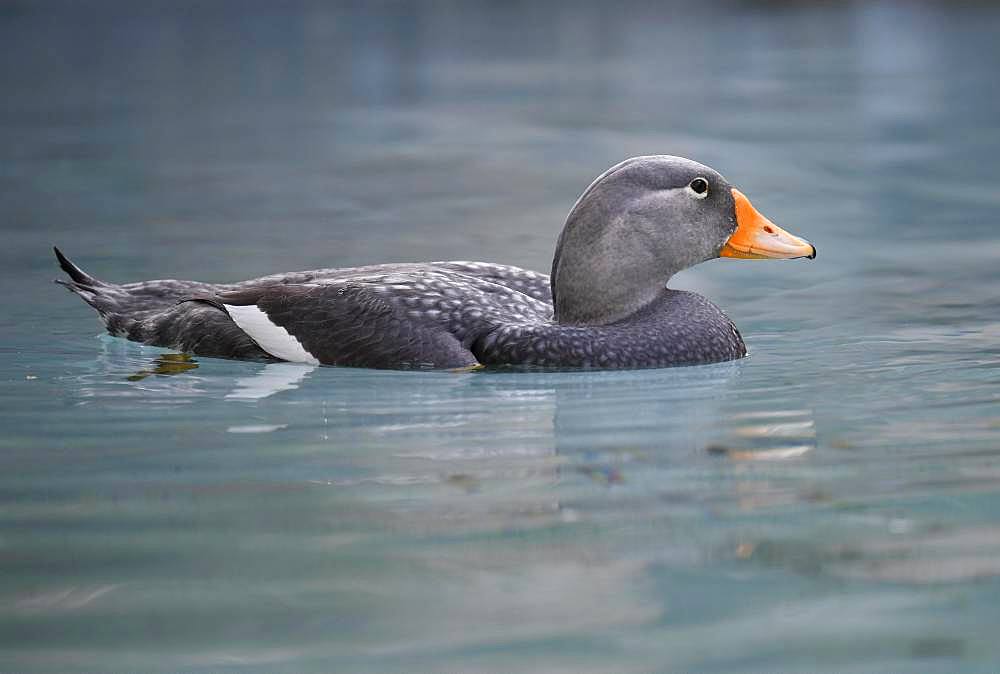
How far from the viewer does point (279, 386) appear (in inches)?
241

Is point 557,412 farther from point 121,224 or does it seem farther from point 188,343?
point 121,224

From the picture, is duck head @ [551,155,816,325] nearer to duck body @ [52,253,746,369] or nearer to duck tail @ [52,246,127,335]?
duck body @ [52,253,746,369]

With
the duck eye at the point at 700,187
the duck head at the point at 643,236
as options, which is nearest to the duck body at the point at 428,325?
the duck head at the point at 643,236

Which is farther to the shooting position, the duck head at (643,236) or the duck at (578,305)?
the duck head at (643,236)

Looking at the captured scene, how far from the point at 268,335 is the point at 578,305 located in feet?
3.92

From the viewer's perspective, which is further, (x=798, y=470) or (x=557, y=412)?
(x=557, y=412)

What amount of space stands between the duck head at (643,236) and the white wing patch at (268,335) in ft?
3.27

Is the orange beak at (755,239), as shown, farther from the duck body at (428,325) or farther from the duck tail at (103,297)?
the duck tail at (103,297)

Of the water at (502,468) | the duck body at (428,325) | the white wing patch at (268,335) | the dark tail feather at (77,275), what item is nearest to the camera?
the water at (502,468)

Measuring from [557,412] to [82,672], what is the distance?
2610 mm

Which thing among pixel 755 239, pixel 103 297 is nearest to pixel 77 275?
pixel 103 297

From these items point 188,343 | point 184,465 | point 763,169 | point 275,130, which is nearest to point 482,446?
point 184,465

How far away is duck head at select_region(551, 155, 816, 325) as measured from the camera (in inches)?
255

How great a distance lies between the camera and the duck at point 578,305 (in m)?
6.33
